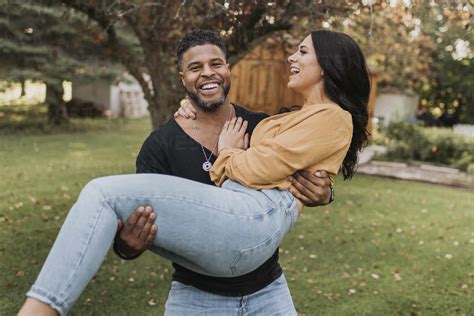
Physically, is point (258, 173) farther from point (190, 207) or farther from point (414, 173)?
point (414, 173)

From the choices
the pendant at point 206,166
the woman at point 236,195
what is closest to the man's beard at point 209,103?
the woman at point 236,195

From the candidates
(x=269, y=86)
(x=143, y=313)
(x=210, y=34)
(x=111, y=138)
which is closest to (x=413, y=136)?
(x=269, y=86)

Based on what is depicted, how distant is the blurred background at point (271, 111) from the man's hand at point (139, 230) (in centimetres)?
254

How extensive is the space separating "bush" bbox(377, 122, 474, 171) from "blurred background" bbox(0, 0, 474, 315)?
0.04 metres

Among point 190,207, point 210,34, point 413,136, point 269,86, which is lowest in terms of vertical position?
point 413,136

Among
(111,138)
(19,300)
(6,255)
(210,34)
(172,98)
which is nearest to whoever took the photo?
(210,34)

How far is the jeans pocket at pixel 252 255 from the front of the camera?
1.97m

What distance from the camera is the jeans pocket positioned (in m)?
1.97

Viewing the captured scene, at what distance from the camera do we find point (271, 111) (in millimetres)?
12477

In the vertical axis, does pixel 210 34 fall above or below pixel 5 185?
above

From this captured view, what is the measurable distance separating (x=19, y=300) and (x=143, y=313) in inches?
46.4

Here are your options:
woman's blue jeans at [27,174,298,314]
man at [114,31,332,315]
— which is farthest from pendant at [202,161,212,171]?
woman's blue jeans at [27,174,298,314]

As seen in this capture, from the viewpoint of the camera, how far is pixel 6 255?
6082mm

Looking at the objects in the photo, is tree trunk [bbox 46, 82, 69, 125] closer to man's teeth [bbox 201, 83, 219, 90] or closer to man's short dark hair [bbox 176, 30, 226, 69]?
man's short dark hair [bbox 176, 30, 226, 69]
